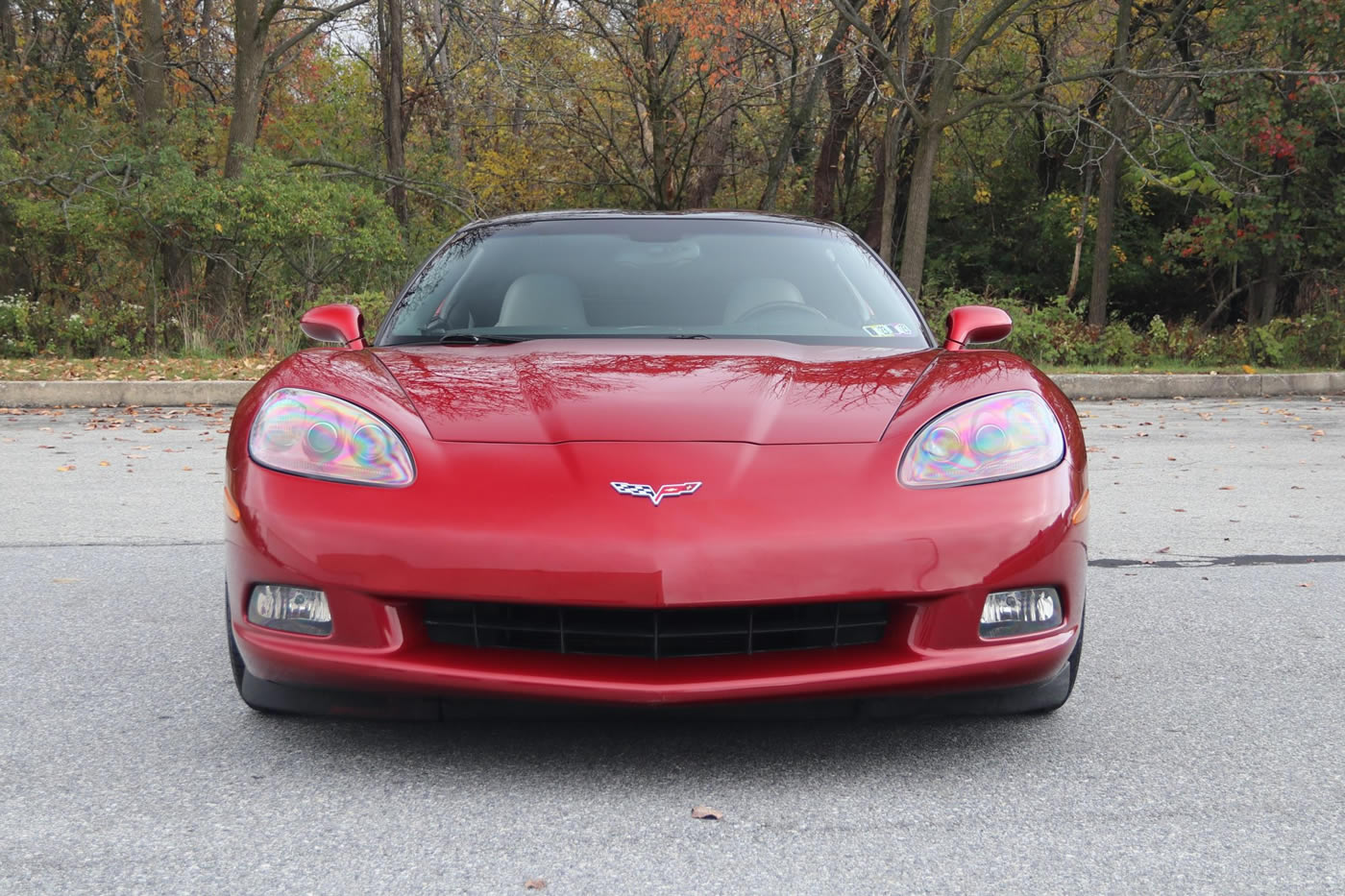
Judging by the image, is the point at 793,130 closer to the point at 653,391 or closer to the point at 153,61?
the point at 153,61

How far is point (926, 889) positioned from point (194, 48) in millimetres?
31201

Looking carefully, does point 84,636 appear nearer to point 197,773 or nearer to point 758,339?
point 197,773

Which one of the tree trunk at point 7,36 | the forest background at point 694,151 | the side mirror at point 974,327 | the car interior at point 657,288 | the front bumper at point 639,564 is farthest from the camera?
the tree trunk at point 7,36

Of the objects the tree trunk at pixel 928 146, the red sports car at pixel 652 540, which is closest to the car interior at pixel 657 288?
the red sports car at pixel 652 540

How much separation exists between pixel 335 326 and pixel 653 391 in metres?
1.30

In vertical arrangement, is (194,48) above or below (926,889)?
above

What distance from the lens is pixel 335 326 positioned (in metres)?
3.87

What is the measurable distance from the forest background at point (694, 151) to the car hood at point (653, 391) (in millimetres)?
11903

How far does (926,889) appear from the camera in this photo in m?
2.19

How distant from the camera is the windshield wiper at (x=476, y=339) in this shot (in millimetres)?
3682

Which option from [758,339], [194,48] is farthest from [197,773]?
[194,48]

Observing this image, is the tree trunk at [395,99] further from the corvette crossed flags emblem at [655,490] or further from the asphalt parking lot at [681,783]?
the corvette crossed flags emblem at [655,490]

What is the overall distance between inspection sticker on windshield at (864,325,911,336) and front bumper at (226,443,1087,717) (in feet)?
3.71

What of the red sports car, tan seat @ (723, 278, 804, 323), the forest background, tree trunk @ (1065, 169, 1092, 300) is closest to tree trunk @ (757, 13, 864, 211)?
the forest background
